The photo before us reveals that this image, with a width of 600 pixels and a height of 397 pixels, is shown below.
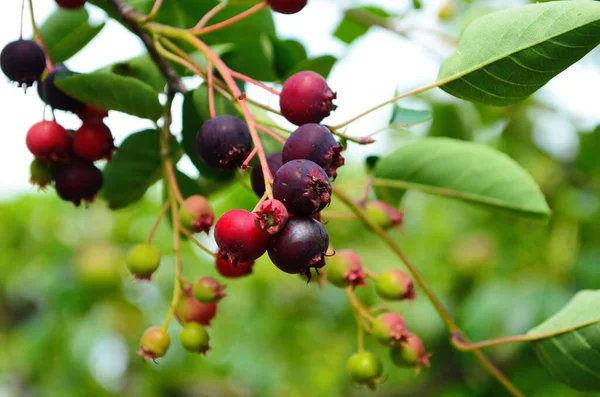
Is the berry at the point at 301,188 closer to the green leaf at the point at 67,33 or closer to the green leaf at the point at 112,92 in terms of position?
the green leaf at the point at 112,92

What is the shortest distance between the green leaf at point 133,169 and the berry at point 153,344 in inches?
14.1

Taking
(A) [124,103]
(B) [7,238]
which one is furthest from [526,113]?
(B) [7,238]

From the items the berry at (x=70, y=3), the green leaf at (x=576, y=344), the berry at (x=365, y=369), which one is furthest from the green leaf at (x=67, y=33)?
the green leaf at (x=576, y=344)

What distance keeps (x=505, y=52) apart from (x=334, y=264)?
17.9 inches

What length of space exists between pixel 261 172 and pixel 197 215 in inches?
7.5

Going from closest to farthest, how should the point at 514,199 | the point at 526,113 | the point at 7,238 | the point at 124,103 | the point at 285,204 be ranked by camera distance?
the point at 285,204, the point at 124,103, the point at 514,199, the point at 526,113, the point at 7,238

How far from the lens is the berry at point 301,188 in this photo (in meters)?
0.72

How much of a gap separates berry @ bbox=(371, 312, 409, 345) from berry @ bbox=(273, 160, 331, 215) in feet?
1.55

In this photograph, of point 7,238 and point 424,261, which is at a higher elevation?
point 424,261

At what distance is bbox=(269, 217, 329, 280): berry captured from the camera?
0.72 meters

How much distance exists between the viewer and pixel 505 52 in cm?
96

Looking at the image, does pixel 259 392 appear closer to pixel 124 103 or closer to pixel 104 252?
pixel 104 252

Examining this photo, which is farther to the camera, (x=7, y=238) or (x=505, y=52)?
(x=7, y=238)

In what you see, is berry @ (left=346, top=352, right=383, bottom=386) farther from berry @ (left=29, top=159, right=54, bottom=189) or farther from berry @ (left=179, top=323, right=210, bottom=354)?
berry @ (left=29, top=159, right=54, bottom=189)
